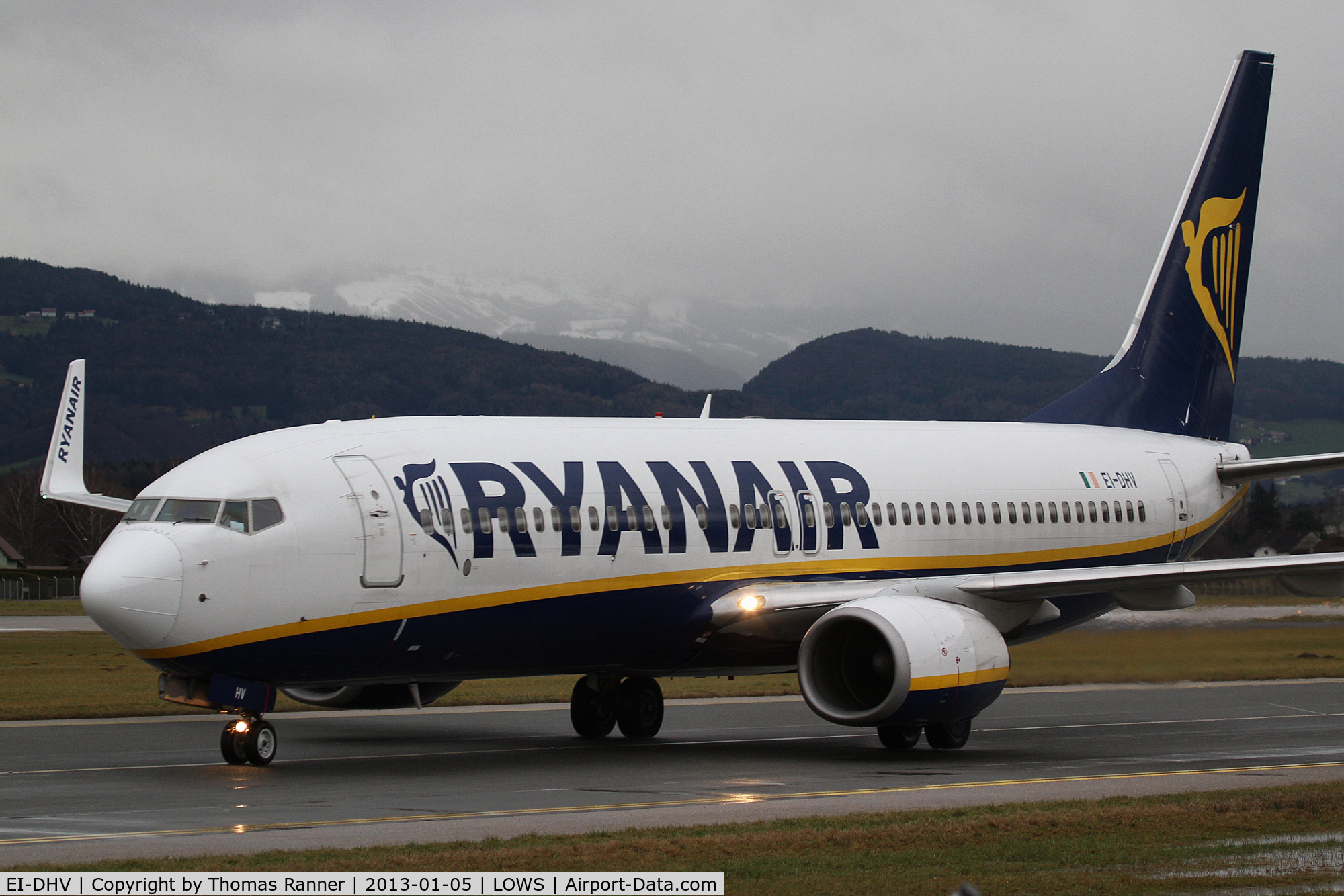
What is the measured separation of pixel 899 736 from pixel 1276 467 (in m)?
9.65

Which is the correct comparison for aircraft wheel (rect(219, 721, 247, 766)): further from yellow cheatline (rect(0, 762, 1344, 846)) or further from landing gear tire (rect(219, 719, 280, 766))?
yellow cheatline (rect(0, 762, 1344, 846))

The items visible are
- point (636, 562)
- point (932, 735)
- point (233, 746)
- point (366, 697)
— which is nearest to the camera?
point (233, 746)

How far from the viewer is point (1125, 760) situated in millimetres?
19875

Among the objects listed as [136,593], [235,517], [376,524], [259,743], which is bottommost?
[259,743]

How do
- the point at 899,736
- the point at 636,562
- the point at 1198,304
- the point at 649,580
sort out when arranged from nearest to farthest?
the point at 636,562 < the point at 649,580 < the point at 899,736 < the point at 1198,304

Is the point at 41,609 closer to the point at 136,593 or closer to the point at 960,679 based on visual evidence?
the point at 136,593

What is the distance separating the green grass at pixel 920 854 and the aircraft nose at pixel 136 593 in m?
5.38

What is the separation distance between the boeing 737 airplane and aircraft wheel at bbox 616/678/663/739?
4cm

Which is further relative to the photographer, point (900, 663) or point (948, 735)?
point (948, 735)

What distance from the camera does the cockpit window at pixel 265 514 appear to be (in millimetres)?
17594

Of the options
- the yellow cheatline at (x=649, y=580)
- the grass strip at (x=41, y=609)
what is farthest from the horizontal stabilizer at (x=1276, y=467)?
the grass strip at (x=41, y=609)

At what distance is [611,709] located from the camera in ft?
75.9

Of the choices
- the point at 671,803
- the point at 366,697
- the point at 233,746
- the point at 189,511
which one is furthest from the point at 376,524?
the point at 671,803

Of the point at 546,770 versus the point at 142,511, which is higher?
the point at 142,511
